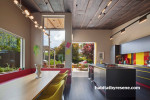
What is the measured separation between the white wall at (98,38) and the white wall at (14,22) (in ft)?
14.1

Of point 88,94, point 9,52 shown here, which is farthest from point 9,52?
point 88,94

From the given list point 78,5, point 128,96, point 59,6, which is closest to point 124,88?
point 128,96

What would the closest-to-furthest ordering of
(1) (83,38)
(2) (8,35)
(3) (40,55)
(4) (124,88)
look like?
(4) (124,88) → (2) (8,35) → (3) (40,55) → (1) (83,38)

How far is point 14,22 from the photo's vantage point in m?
4.36

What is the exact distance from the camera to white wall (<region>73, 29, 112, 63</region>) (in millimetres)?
9023

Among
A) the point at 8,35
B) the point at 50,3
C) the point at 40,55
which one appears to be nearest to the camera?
the point at 8,35

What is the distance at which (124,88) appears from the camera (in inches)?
146

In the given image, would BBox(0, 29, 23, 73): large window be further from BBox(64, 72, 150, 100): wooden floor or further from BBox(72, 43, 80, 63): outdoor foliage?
BBox(72, 43, 80, 63): outdoor foliage

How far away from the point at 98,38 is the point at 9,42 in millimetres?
6559

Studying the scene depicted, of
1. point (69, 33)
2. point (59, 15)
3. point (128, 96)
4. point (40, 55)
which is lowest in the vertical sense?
point (128, 96)

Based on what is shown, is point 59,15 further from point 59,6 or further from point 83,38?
point 83,38

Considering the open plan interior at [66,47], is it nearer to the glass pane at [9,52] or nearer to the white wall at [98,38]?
the glass pane at [9,52]

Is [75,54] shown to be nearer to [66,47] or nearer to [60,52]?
[60,52]

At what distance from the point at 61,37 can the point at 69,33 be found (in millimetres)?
521
